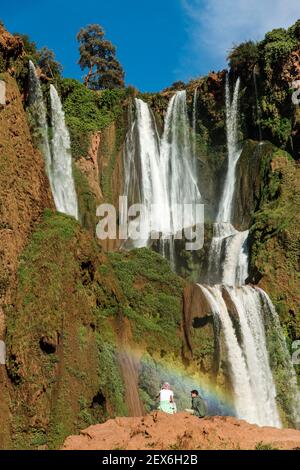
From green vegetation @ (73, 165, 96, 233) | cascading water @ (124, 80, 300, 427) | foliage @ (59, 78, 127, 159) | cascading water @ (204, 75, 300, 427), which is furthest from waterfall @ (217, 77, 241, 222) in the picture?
cascading water @ (204, 75, 300, 427)

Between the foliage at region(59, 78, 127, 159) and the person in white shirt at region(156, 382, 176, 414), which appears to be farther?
the foliage at region(59, 78, 127, 159)

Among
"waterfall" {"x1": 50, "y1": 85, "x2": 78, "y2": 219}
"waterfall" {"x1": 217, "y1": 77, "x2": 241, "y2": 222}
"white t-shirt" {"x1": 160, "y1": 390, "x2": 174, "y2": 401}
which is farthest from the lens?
"waterfall" {"x1": 217, "y1": 77, "x2": 241, "y2": 222}

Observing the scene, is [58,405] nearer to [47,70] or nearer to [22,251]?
[22,251]

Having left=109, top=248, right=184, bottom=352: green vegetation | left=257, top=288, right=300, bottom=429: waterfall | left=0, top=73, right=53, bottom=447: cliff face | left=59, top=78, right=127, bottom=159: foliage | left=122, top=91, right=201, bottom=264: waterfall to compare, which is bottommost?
left=257, top=288, right=300, bottom=429: waterfall

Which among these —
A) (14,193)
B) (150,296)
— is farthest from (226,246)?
(14,193)

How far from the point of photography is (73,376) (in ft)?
64.4

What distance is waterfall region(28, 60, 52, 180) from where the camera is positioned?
3738 cm

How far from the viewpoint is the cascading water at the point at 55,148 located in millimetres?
37031

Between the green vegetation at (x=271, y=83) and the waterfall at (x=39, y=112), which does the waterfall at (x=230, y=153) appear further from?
the waterfall at (x=39, y=112)

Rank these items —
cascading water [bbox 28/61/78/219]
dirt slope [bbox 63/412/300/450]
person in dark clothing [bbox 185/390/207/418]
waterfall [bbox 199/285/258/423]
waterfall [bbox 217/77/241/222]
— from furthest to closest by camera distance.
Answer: waterfall [bbox 217/77/241/222]
cascading water [bbox 28/61/78/219]
waterfall [bbox 199/285/258/423]
person in dark clothing [bbox 185/390/207/418]
dirt slope [bbox 63/412/300/450]

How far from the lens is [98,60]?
60.7 metres

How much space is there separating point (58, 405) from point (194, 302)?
30.4ft

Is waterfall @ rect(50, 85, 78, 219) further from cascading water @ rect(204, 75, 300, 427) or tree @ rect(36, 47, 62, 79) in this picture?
cascading water @ rect(204, 75, 300, 427)

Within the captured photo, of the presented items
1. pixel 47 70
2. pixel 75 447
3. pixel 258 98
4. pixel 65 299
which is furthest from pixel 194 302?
pixel 47 70
